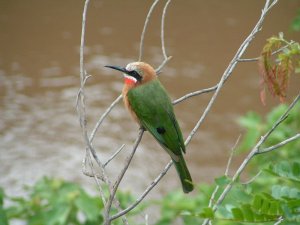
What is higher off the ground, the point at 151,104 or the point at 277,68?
the point at 151,104

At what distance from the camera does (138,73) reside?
272 centimetres

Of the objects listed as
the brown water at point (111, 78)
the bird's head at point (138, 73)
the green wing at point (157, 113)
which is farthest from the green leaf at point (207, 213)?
the brown water at point (111, 78)

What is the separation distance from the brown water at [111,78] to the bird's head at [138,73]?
9.82ft

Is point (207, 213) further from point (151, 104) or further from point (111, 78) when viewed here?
point (111, 78)

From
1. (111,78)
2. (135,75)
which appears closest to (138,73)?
(135,75)

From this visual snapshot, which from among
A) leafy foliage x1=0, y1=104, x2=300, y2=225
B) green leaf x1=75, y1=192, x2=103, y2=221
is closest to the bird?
leafy foliage x1=0, y1=104, x2=300, y2=225

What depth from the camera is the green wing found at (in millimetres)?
2566

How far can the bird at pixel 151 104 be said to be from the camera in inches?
102

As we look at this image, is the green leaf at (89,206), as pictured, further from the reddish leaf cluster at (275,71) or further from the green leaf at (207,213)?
the green leaf at (207,213)

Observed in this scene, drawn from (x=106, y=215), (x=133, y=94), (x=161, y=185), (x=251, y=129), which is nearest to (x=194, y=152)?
(x=161, y=185)

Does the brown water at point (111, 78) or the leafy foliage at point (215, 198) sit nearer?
the leafy foliage at point (215, 198)

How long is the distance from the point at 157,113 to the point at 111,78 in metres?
4.56

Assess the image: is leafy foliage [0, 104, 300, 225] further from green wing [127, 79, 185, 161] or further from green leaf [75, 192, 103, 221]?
green wing [127, 79, 185, 161]

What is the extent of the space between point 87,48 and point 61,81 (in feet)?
2.79
